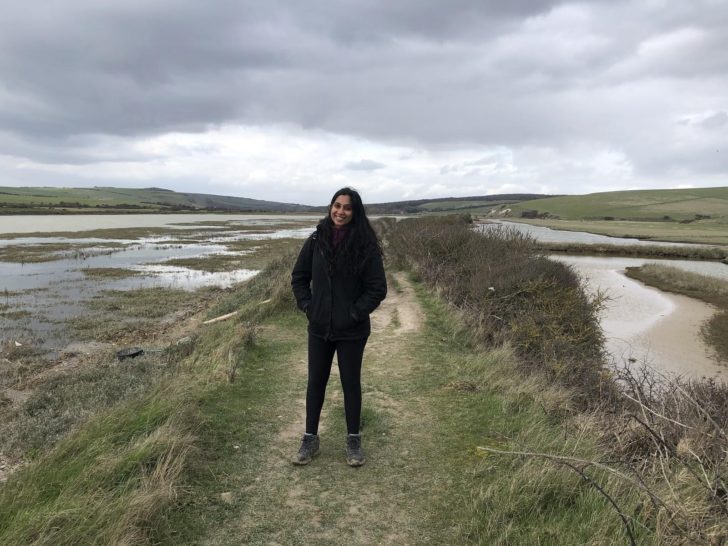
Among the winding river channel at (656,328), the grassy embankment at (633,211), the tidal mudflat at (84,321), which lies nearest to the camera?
the tidal mudflat at (84,321)

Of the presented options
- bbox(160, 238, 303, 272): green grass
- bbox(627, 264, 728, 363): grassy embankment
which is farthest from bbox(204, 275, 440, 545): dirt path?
bbox(160, 238, 303, 272): green grass

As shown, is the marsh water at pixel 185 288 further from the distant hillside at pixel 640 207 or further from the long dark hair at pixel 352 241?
the distant hillside at pixel 640 207

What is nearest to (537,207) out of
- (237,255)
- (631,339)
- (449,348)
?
(237,255)

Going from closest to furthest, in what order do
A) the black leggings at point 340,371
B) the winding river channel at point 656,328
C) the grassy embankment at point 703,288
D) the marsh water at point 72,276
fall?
the black leggings at point 340,371
the winding river channel at point 656,328
the marsh water at point 72,276
the grassy embankment at point 703,288

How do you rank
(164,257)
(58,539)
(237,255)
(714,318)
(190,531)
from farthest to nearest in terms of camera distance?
1. (237,255)
2. (164,257)
3. (714,318)
4. (190,531)
5. (58,539)

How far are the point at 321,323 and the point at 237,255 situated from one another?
31.5 meters

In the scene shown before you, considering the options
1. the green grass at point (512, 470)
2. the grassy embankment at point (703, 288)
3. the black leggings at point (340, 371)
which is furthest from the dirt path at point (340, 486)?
the grassy embankment at point (703, 288)

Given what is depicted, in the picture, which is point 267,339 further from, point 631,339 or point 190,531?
point 631,339

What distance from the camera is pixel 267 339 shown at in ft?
30.7

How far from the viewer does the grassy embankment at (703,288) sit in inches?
642

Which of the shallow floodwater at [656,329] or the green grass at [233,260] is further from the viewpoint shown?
the green grass at [233,260]

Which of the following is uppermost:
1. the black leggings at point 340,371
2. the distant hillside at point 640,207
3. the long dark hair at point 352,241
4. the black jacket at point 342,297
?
the distant hillside at point 640,207

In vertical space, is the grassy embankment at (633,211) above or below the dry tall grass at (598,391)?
above

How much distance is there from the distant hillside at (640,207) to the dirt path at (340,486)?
97752mm
